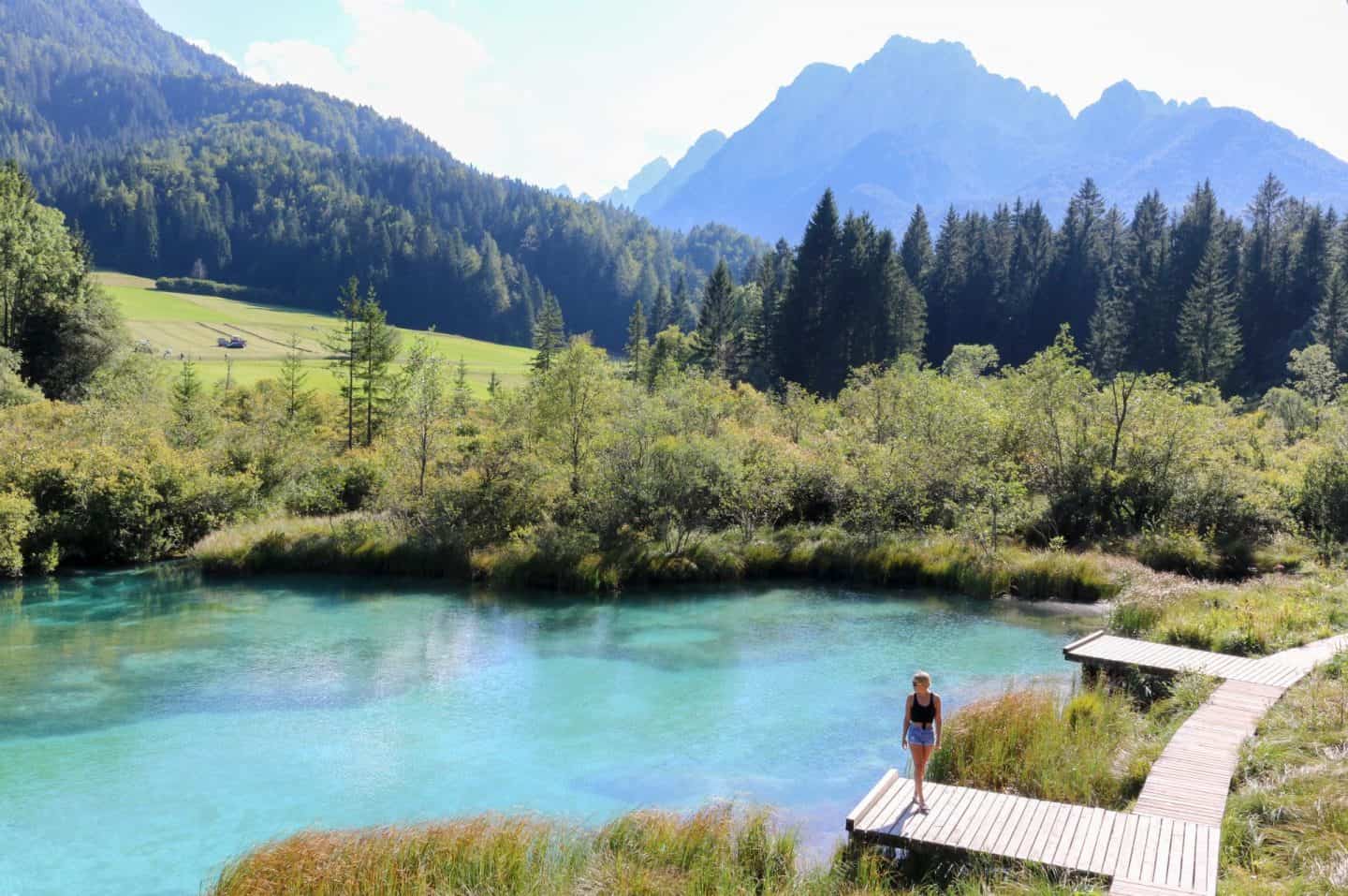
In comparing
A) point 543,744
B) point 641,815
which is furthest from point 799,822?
point 543,744

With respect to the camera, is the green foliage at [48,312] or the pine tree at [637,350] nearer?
the green foliage at [48,312]

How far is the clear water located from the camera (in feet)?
49.8

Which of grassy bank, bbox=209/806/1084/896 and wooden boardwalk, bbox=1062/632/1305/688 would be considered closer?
grassy bank, bbox=209/806/1084/896

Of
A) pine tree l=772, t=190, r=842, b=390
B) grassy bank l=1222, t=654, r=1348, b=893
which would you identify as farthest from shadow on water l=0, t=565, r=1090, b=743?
pine tree l=772, t=190, r=842, b=390

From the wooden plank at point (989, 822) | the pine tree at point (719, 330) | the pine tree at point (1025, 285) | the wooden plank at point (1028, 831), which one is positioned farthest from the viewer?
the pine tree at point (1025, 285)

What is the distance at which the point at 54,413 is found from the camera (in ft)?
121

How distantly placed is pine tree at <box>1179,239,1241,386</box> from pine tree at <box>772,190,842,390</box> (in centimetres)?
2718

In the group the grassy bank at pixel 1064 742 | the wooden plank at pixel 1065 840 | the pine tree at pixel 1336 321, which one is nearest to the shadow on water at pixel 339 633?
the grassy bank at pixel 1064 742

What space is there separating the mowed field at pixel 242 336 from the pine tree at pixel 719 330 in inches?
637

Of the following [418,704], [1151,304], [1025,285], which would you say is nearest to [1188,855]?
[418,704]

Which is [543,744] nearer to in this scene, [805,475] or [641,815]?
[641,815]

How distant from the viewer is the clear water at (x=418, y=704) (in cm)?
1518

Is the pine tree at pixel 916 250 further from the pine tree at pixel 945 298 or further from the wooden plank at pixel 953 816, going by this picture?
the wooden plank at pixel 953 816

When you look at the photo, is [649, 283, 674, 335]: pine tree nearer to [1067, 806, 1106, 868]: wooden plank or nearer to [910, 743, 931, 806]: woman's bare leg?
[910, 743, 931, 806]: woman's bare leg
